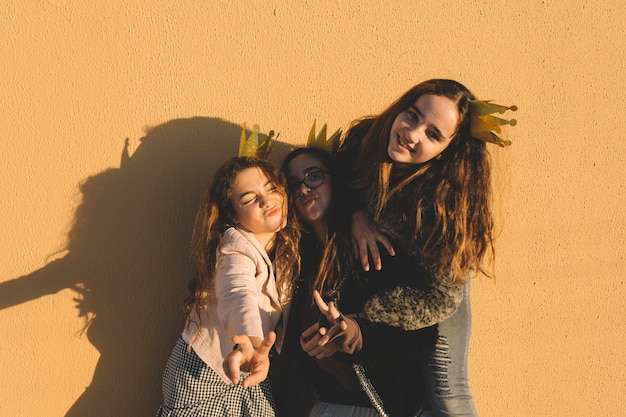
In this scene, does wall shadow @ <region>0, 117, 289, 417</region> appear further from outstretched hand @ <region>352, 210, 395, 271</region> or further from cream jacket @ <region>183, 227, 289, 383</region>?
outstretched hand @ <region>352, 210, 395, 271</region>

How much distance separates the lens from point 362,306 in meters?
2.03

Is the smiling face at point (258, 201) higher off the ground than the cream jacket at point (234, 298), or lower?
higher

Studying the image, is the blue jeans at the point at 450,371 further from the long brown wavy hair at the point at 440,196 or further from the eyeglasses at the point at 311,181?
the eyeglasses at the point at 311,181

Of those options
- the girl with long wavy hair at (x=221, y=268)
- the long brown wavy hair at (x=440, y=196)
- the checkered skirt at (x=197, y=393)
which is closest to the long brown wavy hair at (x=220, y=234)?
the girl with long wavy hair at (x=221, y=268)

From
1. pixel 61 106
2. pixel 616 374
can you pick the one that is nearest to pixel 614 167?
pixel 616 374

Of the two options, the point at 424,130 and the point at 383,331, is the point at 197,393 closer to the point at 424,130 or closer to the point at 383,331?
the point at 383,331

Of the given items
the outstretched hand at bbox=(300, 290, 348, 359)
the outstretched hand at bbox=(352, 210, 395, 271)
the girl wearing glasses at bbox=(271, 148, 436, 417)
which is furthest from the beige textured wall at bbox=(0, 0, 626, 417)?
the outstretched hand at bbox=(300, 290, 348, 359)

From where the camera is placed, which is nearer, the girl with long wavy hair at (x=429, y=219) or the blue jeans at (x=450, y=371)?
the girl with long wavy hair at (x=429, y=219)

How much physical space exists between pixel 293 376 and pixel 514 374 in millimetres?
825

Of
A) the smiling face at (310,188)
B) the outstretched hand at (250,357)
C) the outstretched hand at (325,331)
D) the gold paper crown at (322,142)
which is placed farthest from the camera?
the gold paper crown at (322,142)

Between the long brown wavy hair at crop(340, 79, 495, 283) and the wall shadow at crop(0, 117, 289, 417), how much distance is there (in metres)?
0.41

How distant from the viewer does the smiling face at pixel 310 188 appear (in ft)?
6.88

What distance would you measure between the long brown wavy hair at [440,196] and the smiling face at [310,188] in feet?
0.40

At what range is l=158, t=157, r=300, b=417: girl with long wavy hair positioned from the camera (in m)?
2.02
